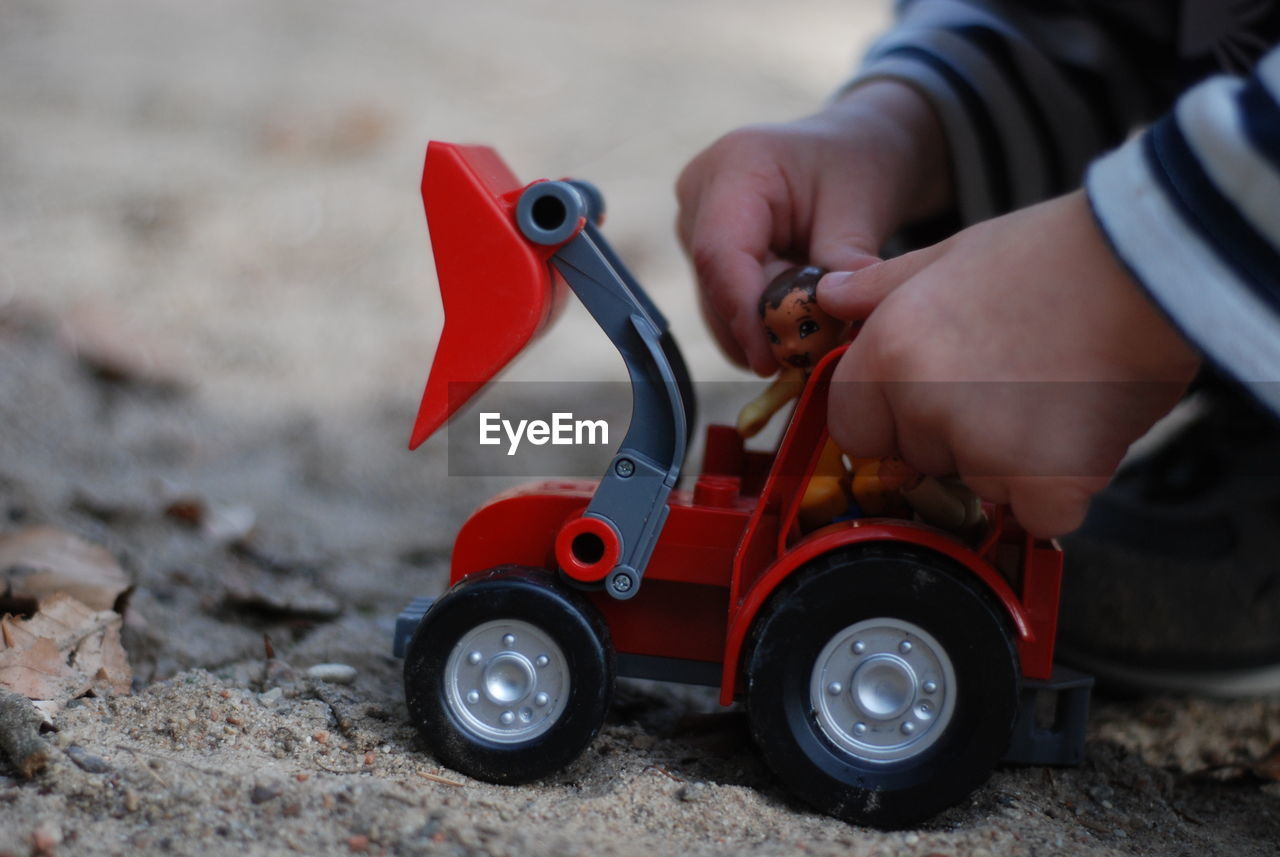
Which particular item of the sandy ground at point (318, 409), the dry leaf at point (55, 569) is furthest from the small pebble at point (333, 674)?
the dry leaf at point (55, 569)

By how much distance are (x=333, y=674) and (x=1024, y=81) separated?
973mm

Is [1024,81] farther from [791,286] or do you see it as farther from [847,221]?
[791,286]

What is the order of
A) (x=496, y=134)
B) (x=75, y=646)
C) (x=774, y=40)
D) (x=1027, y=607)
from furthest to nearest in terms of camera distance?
(x=774, y=40) < (x=496, y=134) < (x=75, y=646) < (x=1027, y=607)

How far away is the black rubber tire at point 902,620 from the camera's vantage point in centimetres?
81

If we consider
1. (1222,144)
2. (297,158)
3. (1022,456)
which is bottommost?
(1022,456)

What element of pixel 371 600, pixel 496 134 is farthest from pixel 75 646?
pixel 496 134

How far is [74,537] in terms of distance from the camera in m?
1.25

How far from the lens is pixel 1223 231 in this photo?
2.15 ft

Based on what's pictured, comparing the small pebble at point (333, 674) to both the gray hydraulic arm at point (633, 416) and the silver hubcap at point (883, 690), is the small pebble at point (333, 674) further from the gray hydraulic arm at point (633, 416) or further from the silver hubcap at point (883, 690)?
the silver hubcap at point (883, 690)

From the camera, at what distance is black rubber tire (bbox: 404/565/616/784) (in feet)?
2.79

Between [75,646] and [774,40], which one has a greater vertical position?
[774,40]

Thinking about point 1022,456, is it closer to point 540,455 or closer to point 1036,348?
point 1036,348

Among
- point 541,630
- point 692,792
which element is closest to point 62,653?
point 541,630

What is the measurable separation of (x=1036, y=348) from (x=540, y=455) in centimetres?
124
